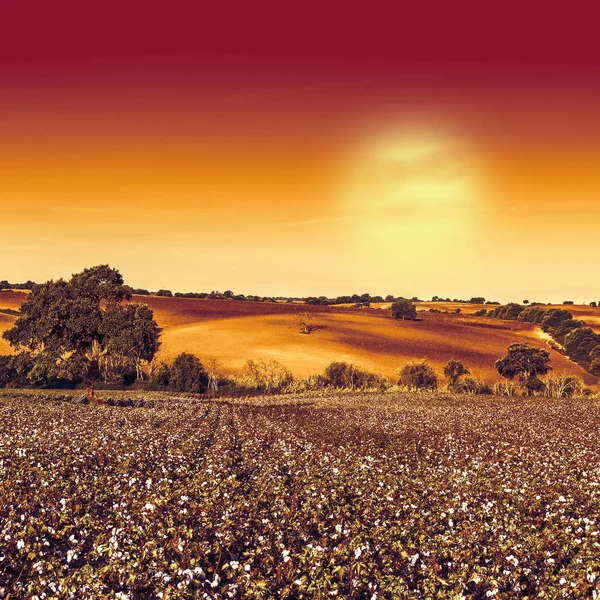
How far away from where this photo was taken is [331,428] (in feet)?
98.3

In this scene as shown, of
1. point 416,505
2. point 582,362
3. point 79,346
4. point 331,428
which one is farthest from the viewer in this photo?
point 582,362

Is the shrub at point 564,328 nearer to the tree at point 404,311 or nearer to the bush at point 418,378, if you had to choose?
the tree at point 404,311

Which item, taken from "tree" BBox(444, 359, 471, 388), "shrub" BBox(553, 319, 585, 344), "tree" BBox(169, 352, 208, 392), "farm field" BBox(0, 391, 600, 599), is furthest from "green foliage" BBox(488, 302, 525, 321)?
"farm field" BBox(0, 391, 600, 599)

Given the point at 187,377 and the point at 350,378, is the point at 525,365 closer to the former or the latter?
the point at 350,378

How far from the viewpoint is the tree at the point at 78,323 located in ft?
135

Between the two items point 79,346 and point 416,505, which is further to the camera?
point 79,346

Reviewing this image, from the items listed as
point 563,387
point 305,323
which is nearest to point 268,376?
point 563,387

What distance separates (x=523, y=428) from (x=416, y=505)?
64.6 ft

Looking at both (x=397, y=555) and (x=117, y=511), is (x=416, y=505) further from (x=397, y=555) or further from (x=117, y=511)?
(x=117, y=511)

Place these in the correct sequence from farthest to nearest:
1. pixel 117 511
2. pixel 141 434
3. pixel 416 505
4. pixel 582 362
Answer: pixel 582 362
pixel 141 434
pixel 416 505
pixel 117 511

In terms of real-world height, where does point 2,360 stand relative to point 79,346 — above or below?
below

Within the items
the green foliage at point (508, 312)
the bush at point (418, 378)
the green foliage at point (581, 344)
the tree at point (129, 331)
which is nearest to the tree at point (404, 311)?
the green foliage at point (508, 312)

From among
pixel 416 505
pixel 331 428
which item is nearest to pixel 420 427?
pixel 331 428

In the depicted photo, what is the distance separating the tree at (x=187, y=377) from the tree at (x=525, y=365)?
41113 millimetres
